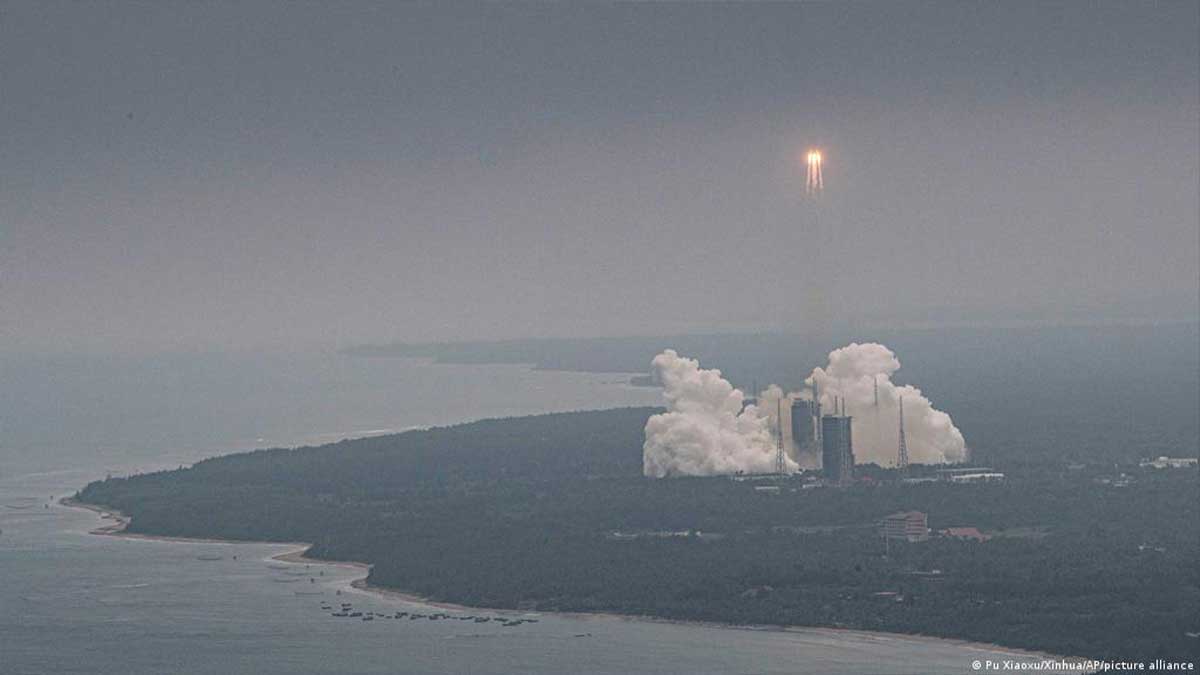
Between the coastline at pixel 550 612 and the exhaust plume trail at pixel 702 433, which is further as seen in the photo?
the exhaust plume trail at pixel 702 433

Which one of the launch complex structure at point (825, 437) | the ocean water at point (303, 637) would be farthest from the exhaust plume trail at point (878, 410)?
the ocean water at point (303, 637)

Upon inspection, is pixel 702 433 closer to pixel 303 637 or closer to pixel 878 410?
pixel 878 410

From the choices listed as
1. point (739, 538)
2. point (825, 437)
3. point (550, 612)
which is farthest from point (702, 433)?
point (550, 612)

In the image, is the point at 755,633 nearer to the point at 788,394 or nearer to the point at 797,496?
the point at 797,496

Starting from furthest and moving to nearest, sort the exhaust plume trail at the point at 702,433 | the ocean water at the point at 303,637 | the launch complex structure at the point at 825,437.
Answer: the exhaust plume trail at the point at 702,433, the launch complex structure at the point at 825,437, the ocean water at the point at 303,637

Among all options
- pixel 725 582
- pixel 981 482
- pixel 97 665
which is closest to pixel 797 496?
pixel 981 482

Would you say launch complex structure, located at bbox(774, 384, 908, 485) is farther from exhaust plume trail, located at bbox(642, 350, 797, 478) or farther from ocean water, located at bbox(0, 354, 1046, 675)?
ocean water, located at bbox(0, 354, 1046, 675)

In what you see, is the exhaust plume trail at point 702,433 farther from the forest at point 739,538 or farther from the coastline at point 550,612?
the coastline at point 550,612

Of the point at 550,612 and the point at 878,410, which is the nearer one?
the point at 550,612
